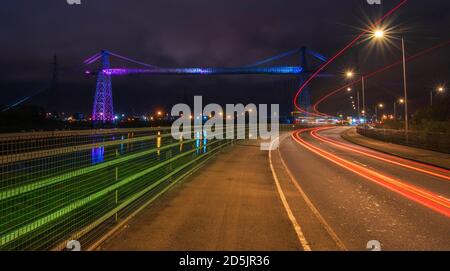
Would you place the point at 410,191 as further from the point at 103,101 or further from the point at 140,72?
the point at 140,72

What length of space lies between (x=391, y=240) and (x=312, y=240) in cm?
121

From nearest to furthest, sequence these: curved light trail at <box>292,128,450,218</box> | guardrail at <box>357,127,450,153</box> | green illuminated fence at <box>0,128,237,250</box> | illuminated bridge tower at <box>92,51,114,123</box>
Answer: green illuminated fence at <box>0,128,237,250</box> < curved light trail at <box>292,128,450,218</box> < guardrail at <box>357,127,450,153</box> < illuminated bridge tower at <box>92,51,114,123</box>

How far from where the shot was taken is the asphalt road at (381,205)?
584 centimetres

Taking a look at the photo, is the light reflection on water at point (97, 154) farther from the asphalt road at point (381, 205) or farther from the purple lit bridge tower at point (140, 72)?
the purple lit bridge tower at point (140, 72)

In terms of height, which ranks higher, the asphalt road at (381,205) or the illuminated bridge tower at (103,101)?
the illuminated bridge tower at (103,101)

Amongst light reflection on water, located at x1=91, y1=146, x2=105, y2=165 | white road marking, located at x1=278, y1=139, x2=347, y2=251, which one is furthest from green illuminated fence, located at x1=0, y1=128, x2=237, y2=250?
white road marking, located at x1=278, y1=139, x2=347, y2=251

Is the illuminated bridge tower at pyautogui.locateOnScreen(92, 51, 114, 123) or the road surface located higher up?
the illuminated bridge tower at pyautogui.locateOnScreen(92, 51, 114, 123)

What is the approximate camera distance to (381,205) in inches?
328

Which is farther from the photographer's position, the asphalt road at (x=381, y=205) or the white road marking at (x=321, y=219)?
the asphalt road at (x=381, y=205)

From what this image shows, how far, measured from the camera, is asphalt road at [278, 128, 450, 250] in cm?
584

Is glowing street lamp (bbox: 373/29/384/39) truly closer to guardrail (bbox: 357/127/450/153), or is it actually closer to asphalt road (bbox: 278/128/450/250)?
guardrail (bbox: 357/127/450/153)

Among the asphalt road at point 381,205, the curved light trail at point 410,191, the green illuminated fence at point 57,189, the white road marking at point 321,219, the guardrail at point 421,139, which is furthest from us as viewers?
the guardrail at point 421,139

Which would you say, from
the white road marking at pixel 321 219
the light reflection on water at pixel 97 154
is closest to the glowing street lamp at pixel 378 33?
the white road marking at pixel 321 219
